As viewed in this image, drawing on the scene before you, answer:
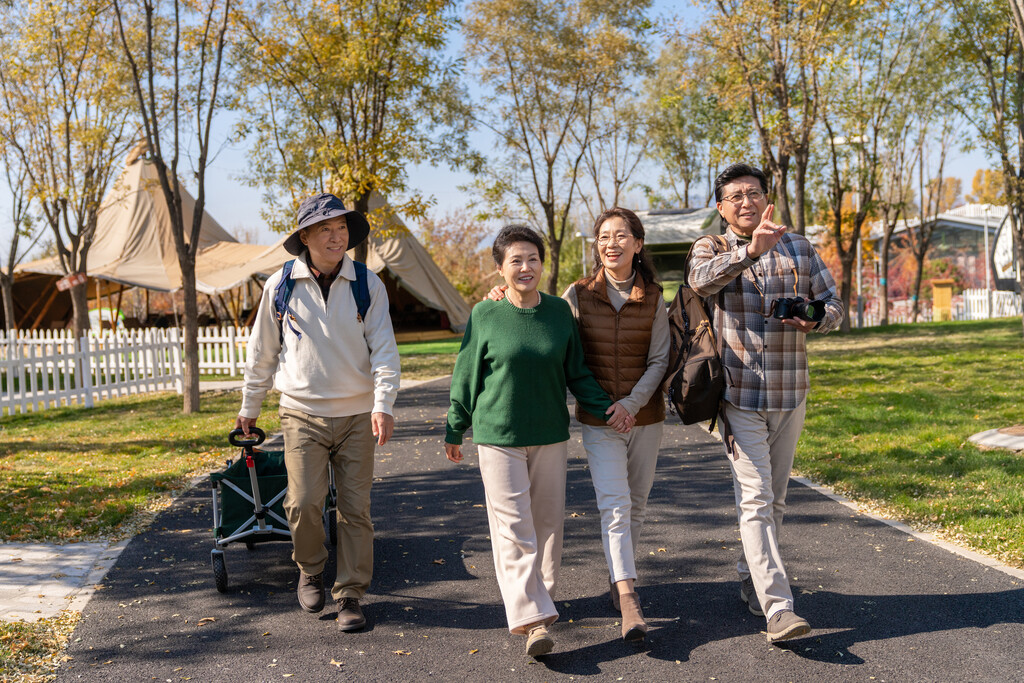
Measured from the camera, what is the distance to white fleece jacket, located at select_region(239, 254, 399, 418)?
434cm

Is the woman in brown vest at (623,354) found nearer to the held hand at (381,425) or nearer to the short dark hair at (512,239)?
the short dark hair at (512,239)

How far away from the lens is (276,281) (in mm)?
4473

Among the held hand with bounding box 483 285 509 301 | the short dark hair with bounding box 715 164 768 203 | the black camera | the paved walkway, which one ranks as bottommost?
the paved walkway

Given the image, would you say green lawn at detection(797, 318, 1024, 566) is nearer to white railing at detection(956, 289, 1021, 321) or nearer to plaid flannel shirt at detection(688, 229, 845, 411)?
plaid flannel shirt at detection(688, 229, 845, 411)

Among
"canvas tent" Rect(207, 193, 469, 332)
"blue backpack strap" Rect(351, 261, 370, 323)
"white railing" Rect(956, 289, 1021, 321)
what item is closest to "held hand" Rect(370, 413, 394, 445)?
"blue backpack strap" Rect(351, 261, 370, 323)

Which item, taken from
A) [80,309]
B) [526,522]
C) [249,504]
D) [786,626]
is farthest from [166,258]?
[786,626]

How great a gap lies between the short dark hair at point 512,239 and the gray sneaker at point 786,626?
6.23 ft

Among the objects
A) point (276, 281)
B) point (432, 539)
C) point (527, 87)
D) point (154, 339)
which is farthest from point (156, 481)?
point (527, 87)

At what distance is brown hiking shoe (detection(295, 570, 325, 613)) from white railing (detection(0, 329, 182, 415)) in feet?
35.3

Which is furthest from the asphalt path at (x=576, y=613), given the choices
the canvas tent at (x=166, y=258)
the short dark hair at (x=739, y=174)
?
the canvas tent at (x=166, y=258)

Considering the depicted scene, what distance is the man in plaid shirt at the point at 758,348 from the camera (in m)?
3.93

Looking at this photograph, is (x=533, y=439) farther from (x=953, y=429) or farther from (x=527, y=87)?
(x=527, y=87)

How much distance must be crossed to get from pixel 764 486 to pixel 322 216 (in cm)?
247

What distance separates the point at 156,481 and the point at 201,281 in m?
22.1
